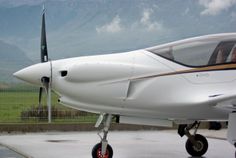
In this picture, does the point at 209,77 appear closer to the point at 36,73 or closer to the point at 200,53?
the point at 200,53

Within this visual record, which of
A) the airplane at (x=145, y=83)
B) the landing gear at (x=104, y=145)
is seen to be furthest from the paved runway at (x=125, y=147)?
the airplane at (x=145, y=83)

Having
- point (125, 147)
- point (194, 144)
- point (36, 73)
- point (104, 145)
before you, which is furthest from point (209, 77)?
point (125, 147)

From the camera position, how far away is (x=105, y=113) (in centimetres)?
894

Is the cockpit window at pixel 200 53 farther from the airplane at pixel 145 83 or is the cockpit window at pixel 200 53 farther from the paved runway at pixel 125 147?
the paved runway at pixel 125 147

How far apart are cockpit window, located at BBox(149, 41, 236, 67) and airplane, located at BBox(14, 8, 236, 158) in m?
0.02

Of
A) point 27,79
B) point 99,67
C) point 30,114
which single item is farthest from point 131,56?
point 30,114

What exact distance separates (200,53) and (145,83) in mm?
1035

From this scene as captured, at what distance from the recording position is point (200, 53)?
8.93 m

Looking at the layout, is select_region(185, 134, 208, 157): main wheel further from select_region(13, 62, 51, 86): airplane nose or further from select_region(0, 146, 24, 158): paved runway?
select_region(13, 62, 51, 86): airplane nose

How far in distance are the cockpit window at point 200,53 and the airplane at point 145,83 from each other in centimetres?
2

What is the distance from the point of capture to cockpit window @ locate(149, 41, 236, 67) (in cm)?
881

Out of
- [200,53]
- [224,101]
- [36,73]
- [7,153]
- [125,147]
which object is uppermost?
[200,53]

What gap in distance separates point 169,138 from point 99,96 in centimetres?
721

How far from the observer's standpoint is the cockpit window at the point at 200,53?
347 inches
